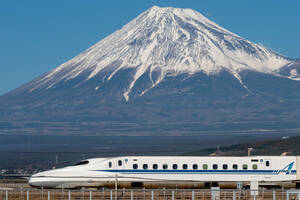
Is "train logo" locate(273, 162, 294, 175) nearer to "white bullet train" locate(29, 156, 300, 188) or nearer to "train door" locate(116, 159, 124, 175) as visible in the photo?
"white bullet train" locate(29, 156, 300, 188)

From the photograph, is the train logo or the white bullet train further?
the train logo

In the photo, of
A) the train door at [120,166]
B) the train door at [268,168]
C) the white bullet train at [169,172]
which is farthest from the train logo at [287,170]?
the train door at [120,166]

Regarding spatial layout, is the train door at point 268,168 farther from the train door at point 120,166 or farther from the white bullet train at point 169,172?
the train door at point 120,166

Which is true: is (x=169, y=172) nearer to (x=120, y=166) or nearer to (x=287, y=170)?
(x=120, y=166)

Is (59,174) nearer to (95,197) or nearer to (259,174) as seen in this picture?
(95,197)

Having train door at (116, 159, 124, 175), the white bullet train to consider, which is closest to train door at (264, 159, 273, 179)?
the white bullet train

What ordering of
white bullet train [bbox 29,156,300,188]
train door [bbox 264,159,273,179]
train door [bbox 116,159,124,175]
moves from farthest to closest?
train door [bbox 264,159,273,179], train door [bbox 116,159,124,175], white bullet train [bbox 29,156,300,188]

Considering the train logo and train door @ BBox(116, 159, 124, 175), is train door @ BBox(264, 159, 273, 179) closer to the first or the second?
the train logo

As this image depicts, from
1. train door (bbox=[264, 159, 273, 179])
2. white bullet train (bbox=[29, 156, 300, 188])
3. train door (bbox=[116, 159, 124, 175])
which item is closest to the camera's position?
white bullet train (bbox=[29, 156, 300, 188])

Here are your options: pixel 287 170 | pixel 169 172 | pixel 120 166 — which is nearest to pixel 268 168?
pixel 287 170

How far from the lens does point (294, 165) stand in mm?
72562

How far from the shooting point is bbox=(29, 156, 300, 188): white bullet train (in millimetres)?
70750

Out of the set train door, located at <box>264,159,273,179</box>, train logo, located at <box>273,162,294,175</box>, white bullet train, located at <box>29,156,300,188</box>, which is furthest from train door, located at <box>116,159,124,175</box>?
train logo, located at <box>273,162,294,175</box>

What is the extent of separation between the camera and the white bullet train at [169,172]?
70.8 meters
